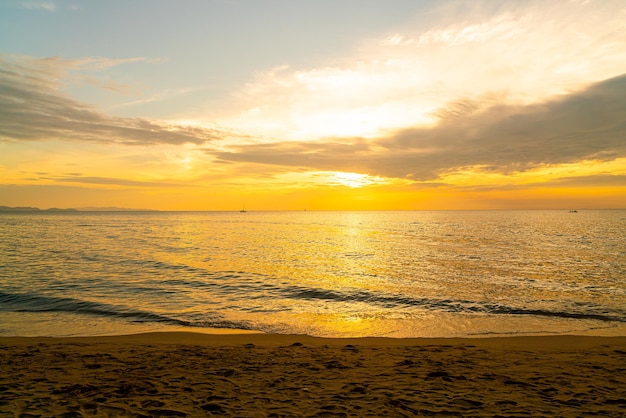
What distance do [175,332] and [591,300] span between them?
2350 centimetres

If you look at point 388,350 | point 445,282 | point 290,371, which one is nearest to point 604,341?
point 388,350

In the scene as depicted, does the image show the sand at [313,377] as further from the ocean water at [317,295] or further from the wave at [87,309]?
the wave at [87,309]

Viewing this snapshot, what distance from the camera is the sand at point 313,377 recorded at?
782cm

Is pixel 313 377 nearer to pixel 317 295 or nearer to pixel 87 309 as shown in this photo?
pixel 317 295

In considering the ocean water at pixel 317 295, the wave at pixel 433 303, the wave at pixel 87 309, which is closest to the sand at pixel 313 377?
the ocean water at pixel 317 295

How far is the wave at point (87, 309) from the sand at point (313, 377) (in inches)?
126

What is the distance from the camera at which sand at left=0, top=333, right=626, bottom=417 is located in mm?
7816

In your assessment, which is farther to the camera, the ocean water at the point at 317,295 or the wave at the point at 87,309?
the wave at the point at 87,309

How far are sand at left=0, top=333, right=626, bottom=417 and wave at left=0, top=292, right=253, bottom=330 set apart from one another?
320 cm

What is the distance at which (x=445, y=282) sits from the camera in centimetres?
2855

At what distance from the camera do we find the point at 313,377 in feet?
32.4

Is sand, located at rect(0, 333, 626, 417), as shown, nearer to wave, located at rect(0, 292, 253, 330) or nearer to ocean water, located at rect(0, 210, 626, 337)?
ocean water, located at rect(0, 210, 626, 337)

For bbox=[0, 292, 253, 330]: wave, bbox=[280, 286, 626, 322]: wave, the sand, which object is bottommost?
bbox=[0, 292, 253, 330]: wave

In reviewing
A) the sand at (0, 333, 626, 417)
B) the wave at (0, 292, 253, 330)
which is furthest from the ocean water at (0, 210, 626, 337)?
the sand at (0, 333, 626, 417)
